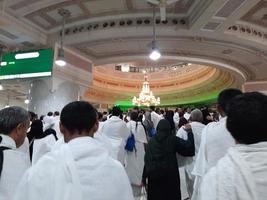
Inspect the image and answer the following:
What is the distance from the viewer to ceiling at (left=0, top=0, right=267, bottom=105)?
7.35m

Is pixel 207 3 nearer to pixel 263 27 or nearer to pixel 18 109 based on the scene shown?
pixel 263 27

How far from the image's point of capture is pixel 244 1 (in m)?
6.41

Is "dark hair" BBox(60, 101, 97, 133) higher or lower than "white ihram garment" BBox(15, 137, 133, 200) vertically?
higher

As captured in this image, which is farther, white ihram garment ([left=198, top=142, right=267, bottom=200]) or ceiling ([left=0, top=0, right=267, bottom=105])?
ceiling ([left=0, top=0, right=267, bottom=105])

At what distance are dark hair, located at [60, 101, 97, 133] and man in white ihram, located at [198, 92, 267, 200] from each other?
60 centimetres

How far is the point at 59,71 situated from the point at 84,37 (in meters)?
1.49

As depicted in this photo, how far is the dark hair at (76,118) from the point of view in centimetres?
139

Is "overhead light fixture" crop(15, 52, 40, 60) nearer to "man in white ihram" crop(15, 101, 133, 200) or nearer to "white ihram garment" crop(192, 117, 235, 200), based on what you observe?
"white ihram garment" crop(192, 117, 235, 200)

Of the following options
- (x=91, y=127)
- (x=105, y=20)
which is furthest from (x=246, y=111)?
(x=105, y=20)

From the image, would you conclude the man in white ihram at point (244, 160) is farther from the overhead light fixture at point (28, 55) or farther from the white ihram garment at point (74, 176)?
the overhead light fixture at point (28, 55)

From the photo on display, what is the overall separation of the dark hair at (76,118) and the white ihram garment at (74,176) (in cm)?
8

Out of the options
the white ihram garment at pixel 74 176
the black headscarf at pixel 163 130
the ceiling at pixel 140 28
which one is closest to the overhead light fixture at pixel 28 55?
the ceiling at pixel 140 28

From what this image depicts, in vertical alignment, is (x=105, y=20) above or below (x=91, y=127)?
above

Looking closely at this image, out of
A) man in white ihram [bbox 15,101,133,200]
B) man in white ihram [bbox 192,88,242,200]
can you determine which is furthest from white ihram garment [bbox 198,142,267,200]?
man in white ihram [bbox 192,88,242,200]
